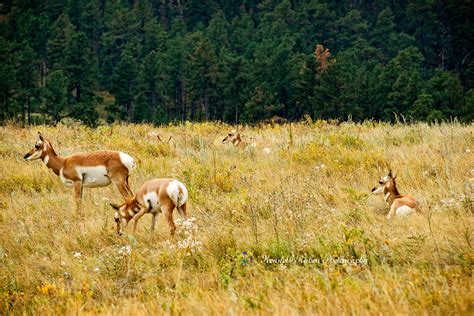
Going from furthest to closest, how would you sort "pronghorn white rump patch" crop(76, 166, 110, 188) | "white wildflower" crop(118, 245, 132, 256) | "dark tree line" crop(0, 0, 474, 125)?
A: "dark tree line" crop(0, 0, 474, 125)
"pronghorn white rump patch" crop(76, 166, 110, 188)
"white wildflower" crop(118, 245, 132, 256)

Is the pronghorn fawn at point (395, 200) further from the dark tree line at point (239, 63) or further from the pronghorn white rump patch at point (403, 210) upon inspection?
the dark tree line at point (239, 63)

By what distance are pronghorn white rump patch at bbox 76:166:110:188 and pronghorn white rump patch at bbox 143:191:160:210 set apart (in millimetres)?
2119

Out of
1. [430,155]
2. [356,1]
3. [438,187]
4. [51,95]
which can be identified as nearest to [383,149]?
[430,155]

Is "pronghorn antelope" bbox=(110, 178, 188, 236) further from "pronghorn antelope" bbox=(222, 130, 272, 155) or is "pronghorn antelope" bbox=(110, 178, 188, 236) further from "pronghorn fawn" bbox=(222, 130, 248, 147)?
"pronghorn fawn" bbox=(222, 130, 248, 147)

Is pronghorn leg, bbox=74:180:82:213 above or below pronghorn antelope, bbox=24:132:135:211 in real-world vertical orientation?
below

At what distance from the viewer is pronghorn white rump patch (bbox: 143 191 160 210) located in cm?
740

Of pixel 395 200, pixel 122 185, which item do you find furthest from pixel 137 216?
pixel 395 200

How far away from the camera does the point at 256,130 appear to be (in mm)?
16641

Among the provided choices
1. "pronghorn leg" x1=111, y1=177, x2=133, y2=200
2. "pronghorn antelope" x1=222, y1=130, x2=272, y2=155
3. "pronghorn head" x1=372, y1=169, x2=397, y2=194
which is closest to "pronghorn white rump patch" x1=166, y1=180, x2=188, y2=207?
"pronghorn leg" x1=111, y1=177, x2=133, y2=200

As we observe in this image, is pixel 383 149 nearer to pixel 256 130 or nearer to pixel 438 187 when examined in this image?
pixel 438 187

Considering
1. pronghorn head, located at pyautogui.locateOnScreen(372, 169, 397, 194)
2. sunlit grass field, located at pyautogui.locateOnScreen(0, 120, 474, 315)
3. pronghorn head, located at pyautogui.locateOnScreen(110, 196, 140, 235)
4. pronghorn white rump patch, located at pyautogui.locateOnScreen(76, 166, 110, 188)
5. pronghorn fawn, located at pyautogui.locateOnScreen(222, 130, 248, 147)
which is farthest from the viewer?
pronghorn fawn, located at pyautogui.locateOnScreen(222, 130, 248, 147)

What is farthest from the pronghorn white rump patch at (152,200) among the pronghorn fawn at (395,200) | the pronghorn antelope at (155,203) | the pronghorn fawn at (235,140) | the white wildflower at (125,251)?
the pronghorn fawn at (235,140)

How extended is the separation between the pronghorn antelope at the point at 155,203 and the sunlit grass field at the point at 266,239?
25cm

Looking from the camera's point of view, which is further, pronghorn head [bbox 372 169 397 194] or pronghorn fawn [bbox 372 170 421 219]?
pronghorn head [bbox 372 169 397 194]
